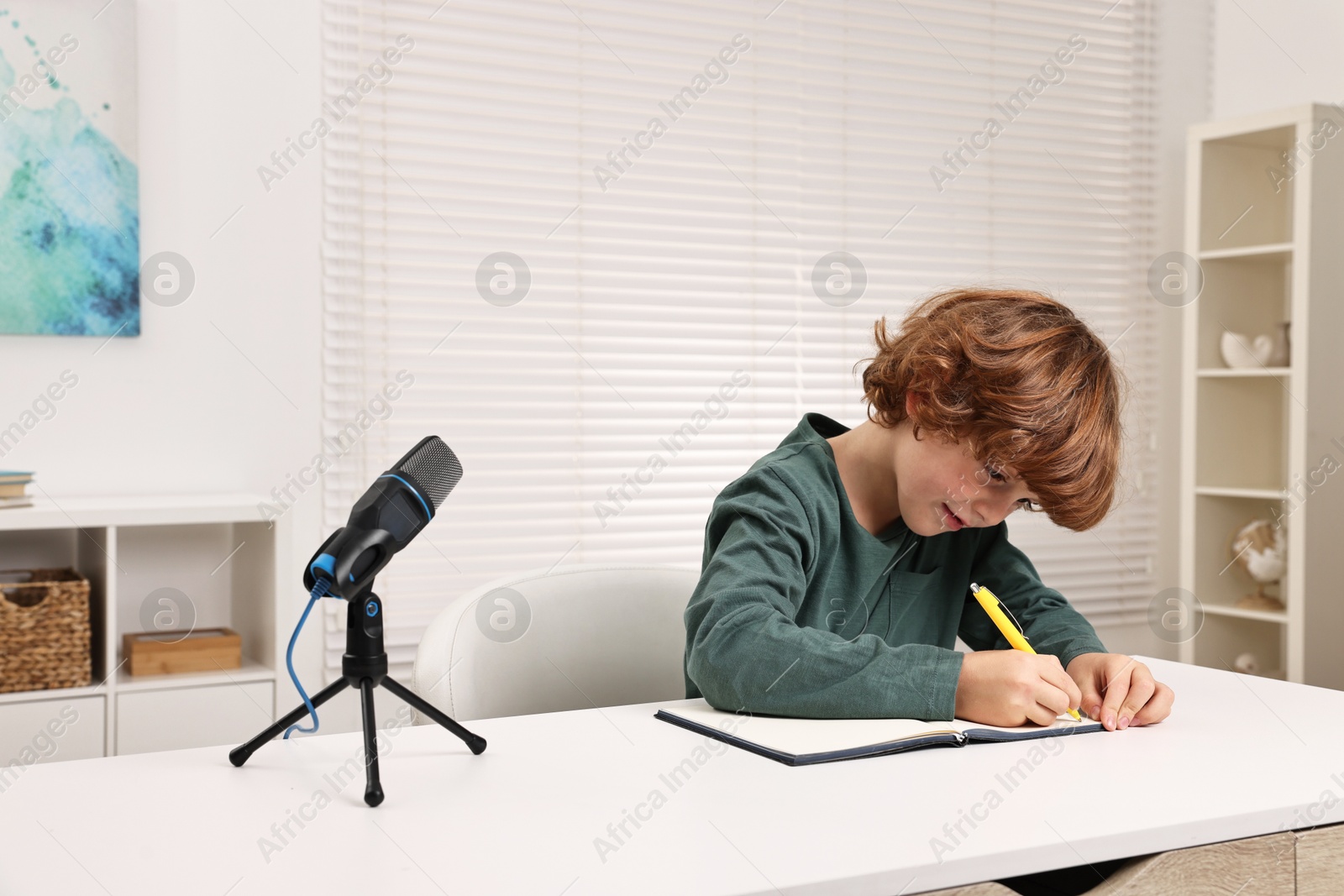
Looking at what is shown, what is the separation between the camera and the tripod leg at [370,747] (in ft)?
2.65

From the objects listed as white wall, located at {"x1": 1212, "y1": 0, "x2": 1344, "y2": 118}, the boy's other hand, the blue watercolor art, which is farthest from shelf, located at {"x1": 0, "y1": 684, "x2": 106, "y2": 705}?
white wall, located at {"x1": 1212, "y1": 0, "x2": 1344, "y2": 118}

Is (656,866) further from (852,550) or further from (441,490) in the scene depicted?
(852,550)

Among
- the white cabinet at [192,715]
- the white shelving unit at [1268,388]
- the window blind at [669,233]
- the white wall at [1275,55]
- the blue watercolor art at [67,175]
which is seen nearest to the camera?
the white cabinet at [192,715]

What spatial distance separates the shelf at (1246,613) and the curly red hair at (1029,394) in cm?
222

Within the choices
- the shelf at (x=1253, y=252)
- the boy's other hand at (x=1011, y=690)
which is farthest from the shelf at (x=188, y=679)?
the shelf at (x=1253, y=252)

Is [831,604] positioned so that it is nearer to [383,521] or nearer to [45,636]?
[383,521]

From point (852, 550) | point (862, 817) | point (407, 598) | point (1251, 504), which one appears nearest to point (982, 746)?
point (862, 817)

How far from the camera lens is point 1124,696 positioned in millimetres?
1093

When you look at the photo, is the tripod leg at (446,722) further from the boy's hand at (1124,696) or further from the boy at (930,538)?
the boy's hand at (1124,696)

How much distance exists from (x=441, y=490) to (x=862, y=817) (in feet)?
1.32

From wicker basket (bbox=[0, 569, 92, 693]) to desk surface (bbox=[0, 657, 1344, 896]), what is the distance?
1.22 m

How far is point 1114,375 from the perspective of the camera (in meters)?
1.21

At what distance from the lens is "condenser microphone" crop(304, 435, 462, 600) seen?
2.67 ft

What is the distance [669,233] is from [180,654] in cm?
150
